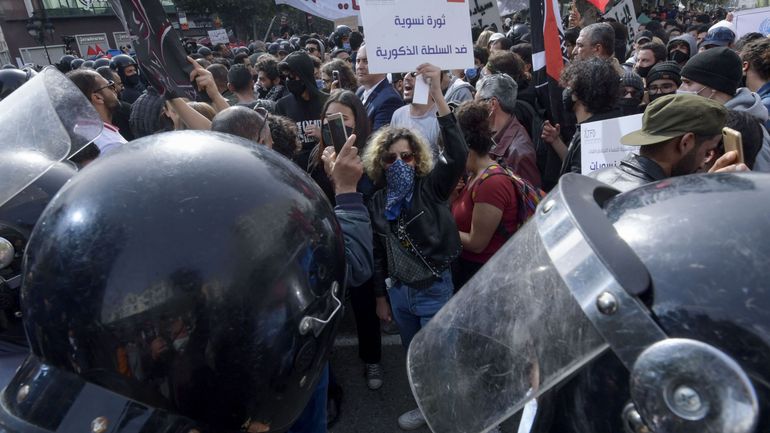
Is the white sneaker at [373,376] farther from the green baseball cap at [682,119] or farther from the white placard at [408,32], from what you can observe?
the green baseball cap at [682,119]

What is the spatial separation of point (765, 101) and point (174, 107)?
4.14 m

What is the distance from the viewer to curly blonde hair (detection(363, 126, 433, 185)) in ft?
9.09

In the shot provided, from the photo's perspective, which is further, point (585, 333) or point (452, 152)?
point (452, 152)

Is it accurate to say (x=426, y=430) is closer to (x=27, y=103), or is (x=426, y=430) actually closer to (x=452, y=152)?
(x=452, y=152)

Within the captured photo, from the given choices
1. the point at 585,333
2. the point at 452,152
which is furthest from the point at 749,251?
the point at 452,152

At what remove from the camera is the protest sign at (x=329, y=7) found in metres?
10.9

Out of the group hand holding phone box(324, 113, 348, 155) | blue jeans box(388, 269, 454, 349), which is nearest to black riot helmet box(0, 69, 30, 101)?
hand holding phone box(324, 113, 348, 155)

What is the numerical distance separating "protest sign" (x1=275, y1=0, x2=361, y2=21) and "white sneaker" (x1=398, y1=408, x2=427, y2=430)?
968cm

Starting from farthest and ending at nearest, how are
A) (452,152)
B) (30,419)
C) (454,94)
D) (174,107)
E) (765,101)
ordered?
(454,94), (765,101), (174,107), (452,152), (30,419)

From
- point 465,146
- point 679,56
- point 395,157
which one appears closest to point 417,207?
point 395,157

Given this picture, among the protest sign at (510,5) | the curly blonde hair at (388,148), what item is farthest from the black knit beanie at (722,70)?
the protest sign at (510,5)

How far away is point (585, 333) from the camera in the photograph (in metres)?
0.79

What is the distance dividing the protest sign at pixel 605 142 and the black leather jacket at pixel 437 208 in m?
0.76

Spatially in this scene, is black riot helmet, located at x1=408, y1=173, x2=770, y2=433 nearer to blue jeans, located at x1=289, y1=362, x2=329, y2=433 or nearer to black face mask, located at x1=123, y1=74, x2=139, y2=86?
blue jeans, located at x1=289, y1=362, x2=329, y2=433
